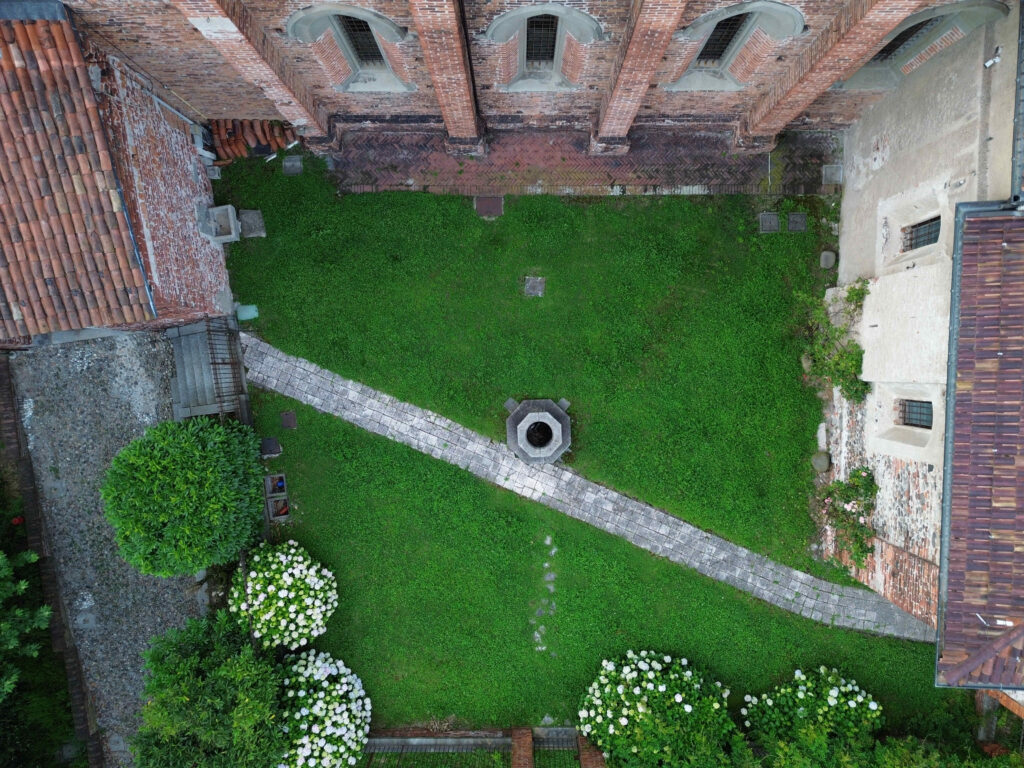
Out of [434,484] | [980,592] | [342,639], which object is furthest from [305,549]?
[980,592]

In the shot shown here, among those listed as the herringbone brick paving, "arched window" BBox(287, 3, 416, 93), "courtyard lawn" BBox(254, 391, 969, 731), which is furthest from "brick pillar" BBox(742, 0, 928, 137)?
"courtyard lawn" BBox(254, 391, 969, 731)

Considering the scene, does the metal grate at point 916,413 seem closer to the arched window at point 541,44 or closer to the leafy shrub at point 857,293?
the leafy shrub at point 857,293

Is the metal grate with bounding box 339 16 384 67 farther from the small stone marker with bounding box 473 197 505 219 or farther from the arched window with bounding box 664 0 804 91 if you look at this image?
the arched window with bounding box 664 0 804 91

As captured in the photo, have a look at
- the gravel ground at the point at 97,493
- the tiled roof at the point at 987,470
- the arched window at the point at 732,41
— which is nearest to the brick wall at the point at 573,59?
Answer: the arched window at the point at 732,41

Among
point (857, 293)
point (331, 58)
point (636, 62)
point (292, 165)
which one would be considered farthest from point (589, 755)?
point (331, 58)

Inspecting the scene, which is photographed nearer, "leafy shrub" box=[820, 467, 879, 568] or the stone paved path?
"leafy shrub" box=[820, 467, 879, 568]

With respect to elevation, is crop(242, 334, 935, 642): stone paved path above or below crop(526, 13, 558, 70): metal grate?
below

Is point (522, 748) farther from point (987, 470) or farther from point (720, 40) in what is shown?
point (720, 40)
